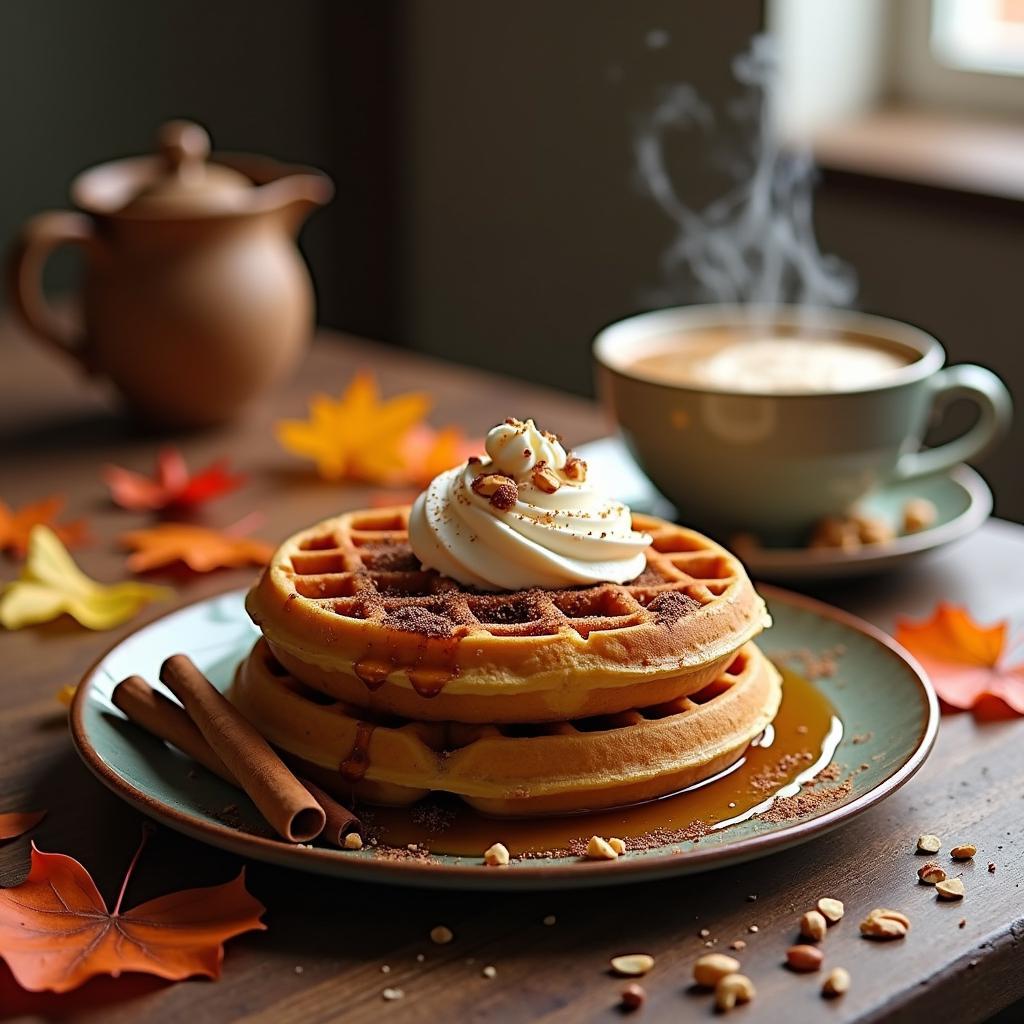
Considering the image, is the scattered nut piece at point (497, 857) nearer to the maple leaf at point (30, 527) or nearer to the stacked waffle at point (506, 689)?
the stacked waffle at point (506, 689)

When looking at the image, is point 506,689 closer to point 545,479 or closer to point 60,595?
point 545,479

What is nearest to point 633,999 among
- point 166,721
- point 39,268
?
point 166,721

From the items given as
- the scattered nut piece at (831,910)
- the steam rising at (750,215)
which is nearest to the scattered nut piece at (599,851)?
the scattered nut piece at (831,910)

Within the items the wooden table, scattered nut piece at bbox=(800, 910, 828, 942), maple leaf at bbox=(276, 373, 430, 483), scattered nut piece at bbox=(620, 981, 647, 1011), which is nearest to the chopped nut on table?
the wooden table

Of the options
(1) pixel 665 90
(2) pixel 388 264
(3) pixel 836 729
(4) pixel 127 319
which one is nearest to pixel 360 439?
(4) pixel 127 319

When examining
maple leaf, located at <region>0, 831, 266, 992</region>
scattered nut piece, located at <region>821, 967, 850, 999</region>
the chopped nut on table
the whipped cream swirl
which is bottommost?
the chopped nut on table

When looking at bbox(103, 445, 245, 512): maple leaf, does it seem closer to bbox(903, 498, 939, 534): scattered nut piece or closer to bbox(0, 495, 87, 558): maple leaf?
bbox(0, 495, 87, 558): maple leaf
